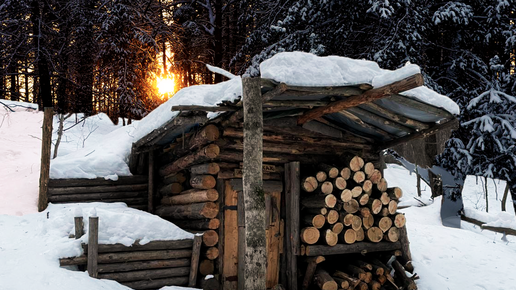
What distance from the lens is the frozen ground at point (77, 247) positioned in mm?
5742

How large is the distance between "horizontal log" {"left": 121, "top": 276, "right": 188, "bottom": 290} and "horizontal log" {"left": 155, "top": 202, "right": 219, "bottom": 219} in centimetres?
108

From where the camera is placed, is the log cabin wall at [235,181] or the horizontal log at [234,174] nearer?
the log cabin wall at [235,181]

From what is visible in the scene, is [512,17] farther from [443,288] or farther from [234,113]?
[234,113]

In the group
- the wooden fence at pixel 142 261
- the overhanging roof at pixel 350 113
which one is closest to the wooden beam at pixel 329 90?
the overhanging roof at pixel 350 113

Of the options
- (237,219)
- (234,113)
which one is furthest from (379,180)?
(234,113)

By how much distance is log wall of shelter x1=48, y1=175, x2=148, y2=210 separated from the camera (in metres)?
9.75

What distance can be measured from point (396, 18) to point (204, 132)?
6.97 m

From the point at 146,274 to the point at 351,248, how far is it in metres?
3.52

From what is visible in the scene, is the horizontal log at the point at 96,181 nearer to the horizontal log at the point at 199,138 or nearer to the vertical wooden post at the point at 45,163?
the vertical wooden post at the point at 45,163

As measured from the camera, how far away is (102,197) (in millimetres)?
10047

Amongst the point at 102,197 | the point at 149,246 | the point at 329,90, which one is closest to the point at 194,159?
the point at 149,246

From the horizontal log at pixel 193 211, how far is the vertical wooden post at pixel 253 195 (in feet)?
10.4

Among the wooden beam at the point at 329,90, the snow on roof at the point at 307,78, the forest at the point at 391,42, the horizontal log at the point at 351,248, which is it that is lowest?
the horizontal log at the point at 351,248

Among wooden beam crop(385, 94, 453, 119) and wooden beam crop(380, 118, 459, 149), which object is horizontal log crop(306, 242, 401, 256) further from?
wooden beam crop(385, 94, 453, 119)
